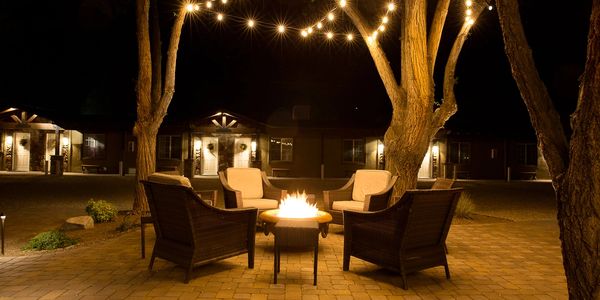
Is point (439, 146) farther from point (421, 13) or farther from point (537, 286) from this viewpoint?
point (537, 286)

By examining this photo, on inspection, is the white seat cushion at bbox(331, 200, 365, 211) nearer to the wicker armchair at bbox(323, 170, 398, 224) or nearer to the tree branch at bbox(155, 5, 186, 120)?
the wicker armchair at bbox(323, 170, 398, 224)

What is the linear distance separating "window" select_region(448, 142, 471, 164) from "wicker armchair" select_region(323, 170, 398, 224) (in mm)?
18259

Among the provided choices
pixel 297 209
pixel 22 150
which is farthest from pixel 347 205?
pixel 22 150

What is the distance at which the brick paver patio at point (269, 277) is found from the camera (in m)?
3.70

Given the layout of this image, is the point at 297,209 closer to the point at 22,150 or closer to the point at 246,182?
the point at 246,182

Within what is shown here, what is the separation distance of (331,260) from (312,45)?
22577 millimetres

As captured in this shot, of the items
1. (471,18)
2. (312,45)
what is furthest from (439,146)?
(471,18)

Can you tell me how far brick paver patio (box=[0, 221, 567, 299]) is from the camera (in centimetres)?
370

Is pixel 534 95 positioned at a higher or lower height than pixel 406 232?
higher

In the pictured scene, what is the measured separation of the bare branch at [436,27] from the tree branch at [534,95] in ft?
15.8

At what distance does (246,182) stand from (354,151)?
53.8ft

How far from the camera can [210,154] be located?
22.5 m

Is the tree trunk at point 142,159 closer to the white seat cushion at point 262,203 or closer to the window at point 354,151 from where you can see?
the white seat cushion at point 262,203

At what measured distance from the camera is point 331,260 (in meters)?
4.91
